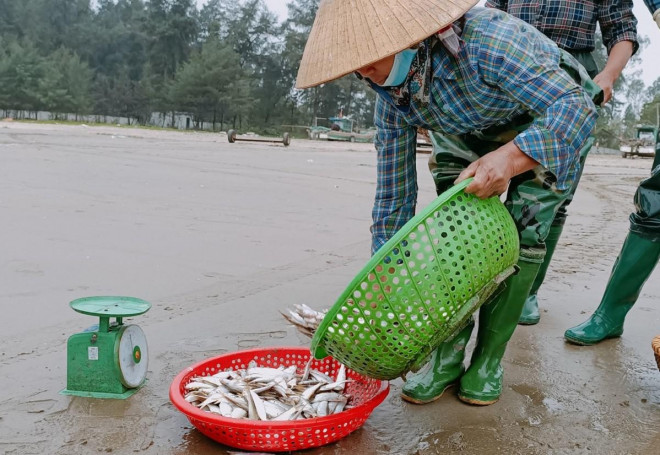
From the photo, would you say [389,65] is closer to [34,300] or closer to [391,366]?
[391,366]

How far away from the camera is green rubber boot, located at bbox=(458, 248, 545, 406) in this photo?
8.32 feet

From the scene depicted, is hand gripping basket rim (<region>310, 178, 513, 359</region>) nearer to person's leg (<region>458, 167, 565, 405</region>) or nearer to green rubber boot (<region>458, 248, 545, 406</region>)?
person's leg (<region>458, 167, 565, 405</region>)

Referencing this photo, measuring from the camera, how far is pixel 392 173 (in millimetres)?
2705

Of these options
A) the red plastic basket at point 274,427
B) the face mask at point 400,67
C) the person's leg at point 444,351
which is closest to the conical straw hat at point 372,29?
the face mask at point 400,67

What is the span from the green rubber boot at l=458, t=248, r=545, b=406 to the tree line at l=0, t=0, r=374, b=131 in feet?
197

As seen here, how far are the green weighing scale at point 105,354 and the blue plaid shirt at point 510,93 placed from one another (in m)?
1.30

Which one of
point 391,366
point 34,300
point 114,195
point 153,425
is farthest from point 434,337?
point 114,195

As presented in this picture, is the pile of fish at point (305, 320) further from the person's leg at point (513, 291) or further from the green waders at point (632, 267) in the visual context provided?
the green waders at point (632, 267)

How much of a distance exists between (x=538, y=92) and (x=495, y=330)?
0.95 m

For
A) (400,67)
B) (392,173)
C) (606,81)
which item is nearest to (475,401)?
(392,173)

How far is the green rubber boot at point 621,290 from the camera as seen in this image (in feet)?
10.4

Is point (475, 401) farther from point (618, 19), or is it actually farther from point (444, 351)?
point (618, 19)

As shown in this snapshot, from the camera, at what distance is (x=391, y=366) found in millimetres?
2092

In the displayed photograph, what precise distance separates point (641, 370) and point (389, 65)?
1896 mm
